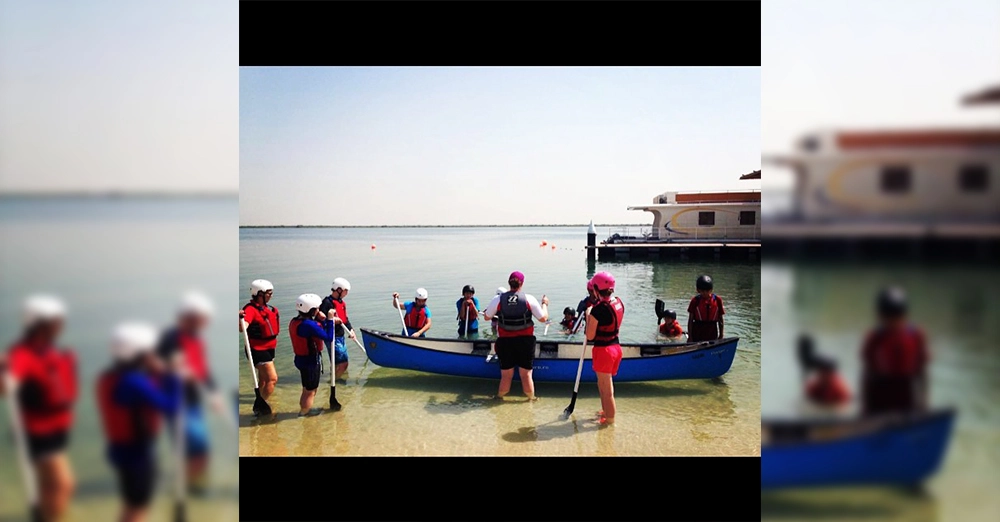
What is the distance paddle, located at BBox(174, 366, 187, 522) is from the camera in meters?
1.65

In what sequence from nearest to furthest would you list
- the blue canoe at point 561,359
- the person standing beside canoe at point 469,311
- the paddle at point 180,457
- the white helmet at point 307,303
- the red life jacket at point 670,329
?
the paddle at point 180,457, the white helmet at point 307,303, the blue canoe at point 561,359, the red life jacket at point 670,329, the person standing beside canoe at point 469,311

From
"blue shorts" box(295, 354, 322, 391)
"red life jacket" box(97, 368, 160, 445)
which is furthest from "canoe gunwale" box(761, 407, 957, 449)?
"blue shorts" box(295, 354, 322, 391)

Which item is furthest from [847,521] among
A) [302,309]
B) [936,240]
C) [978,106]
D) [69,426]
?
[302,309]

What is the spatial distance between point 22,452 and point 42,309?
436mm

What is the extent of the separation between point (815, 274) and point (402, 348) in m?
5.72

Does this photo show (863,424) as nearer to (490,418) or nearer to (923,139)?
(923,139)

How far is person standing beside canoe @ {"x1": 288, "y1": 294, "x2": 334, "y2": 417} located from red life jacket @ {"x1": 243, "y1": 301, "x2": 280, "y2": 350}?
17.2 inches

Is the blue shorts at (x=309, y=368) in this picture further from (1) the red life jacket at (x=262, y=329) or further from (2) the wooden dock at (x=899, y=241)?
(2) the wooden dock at (x=899, y=241)

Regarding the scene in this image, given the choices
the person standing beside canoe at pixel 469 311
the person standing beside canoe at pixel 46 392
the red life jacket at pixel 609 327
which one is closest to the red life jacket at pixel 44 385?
the person standing beside canoe at pixel 46 392

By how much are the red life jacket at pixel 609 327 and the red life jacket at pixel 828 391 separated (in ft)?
10.2

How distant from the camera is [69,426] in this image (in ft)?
5.21

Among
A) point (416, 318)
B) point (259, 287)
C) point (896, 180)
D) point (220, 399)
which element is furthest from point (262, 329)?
point (896, 180)

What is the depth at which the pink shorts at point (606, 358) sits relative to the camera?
486 cm

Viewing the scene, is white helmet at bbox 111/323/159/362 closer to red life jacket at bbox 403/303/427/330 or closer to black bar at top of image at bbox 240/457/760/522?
black bar at top of image at bbox 240/457/760/522
